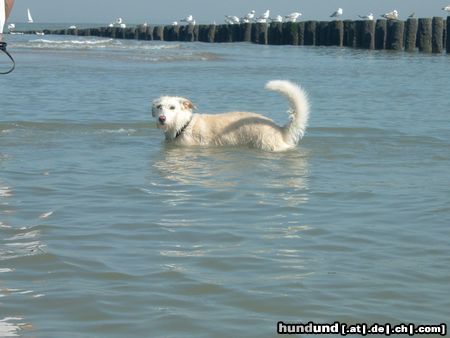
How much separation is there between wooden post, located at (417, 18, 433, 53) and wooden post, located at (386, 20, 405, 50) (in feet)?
4.45

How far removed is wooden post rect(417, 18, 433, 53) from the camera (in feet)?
112

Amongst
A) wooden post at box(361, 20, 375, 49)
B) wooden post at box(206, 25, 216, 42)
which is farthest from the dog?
wooden post at box(206, 25, 216, 42)

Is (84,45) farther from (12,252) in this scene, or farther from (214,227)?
(12,252)

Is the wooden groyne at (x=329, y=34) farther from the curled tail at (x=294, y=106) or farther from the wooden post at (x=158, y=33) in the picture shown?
the curled tail at (x=294, y=106)

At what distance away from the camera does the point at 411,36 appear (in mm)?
35125

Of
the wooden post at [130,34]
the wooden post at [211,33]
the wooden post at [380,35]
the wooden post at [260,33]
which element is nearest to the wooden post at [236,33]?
the wooden post at [260,33]

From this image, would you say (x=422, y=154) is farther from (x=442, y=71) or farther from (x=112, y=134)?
(x=442, y=71)

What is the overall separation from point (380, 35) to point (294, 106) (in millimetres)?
29757

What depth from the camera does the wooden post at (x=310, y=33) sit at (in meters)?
44.9

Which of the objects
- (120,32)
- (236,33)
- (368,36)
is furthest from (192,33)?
(368,36)

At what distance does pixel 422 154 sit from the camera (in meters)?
9.14

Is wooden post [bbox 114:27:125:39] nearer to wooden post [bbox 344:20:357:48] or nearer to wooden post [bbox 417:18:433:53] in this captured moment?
wooden post [bbox 344:20:357:48]

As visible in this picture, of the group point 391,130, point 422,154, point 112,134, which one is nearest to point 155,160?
point 112,134

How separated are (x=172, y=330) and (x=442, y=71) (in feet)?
64.7
